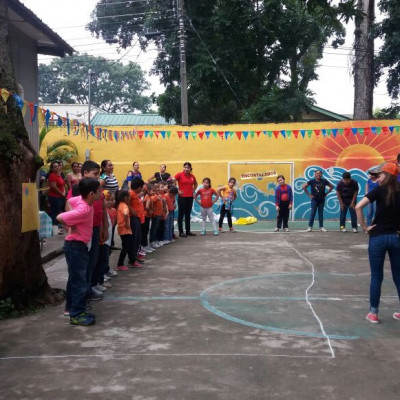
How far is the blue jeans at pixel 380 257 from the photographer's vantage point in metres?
4.95

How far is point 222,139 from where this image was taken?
16109mm

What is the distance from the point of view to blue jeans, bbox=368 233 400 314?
4945 mm

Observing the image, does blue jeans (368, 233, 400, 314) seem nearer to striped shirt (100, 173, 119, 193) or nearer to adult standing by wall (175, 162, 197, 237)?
striped shirt (100, 173, 119, 193)

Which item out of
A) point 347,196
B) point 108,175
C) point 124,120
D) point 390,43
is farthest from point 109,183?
point 124,120

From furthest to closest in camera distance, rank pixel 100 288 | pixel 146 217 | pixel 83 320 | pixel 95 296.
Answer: pixel 146 217 → pixel 100 288 → pixel 95 296 → pixel 83 320

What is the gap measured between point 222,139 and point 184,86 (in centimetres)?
307

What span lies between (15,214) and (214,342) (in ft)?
8.62

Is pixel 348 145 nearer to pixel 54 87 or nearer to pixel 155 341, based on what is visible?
pixel 155 341

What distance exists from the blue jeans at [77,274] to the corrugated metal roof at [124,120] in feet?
94.1

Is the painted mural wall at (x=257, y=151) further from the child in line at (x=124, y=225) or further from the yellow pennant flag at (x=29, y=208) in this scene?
the yellow pennant flag at (x=29, y=208)

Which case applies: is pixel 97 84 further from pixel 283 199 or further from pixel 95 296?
pixel 95 296

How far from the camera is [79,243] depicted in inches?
198

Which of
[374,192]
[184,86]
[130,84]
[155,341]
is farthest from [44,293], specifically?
[130,84]

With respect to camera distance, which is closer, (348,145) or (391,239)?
(391,239)
